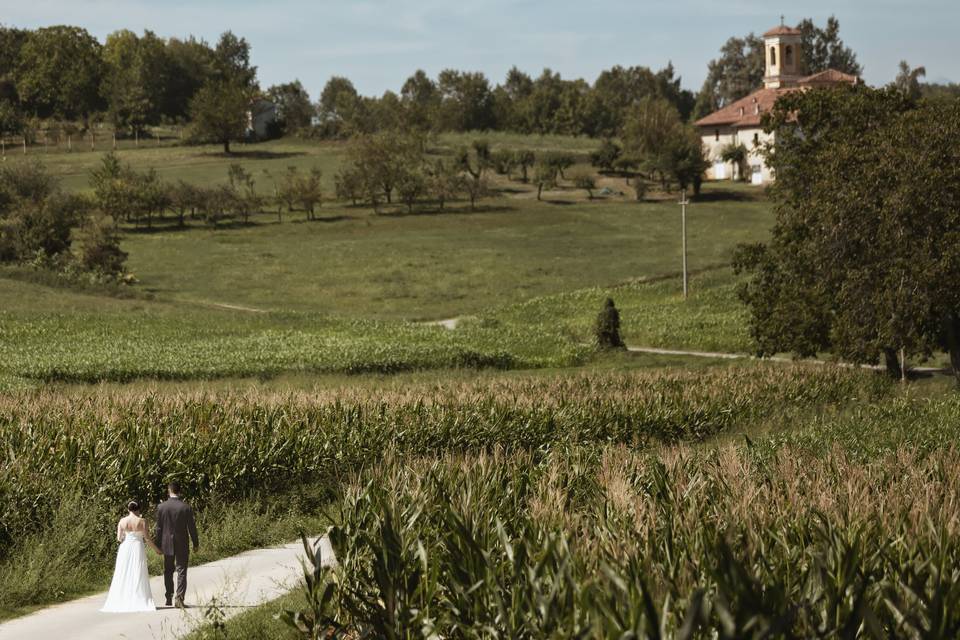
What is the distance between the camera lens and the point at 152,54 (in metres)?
187

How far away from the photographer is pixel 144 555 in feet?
64.4

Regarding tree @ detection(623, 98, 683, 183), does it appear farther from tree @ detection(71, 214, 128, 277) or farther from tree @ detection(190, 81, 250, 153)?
tree @ detection(71, 214, 128, 277)

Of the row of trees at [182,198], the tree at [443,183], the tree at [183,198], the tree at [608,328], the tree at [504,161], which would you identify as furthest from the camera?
the tree at [504,161]

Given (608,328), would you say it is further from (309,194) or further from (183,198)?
(183,198)

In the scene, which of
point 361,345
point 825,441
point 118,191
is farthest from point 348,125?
point 825,441

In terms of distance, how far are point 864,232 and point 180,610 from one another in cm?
3471

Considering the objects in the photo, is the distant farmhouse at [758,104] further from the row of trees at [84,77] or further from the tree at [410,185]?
the row of trees at [84,77]

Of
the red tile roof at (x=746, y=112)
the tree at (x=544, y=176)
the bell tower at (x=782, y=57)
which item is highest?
the bell tower at (x=782, y=57)

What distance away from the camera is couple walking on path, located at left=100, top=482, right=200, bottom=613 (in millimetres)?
19422

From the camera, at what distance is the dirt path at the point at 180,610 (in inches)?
737

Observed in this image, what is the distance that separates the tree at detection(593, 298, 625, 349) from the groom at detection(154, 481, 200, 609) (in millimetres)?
43537

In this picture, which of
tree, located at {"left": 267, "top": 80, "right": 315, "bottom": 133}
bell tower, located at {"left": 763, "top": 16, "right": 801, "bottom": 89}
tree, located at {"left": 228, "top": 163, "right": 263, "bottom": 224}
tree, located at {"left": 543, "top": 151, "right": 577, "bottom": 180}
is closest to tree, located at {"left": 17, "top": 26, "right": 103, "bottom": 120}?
tree, located at {"left": 267, "top": 80, "right": 315, "bottom": 133}

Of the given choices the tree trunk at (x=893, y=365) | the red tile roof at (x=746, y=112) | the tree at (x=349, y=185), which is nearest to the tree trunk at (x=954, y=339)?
the tree trunk at (x=893, y=365)

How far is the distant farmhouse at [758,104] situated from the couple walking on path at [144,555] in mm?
121741
